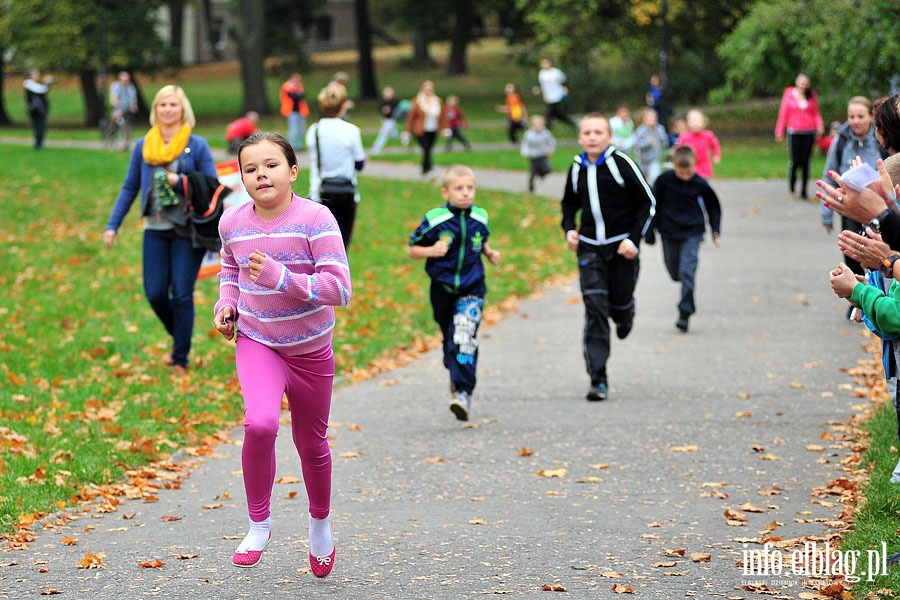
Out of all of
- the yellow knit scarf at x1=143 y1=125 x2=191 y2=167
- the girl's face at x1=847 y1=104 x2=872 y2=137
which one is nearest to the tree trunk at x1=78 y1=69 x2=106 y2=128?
the yellow knit scarf at x1=143 y1=125 x2=191 y2=167

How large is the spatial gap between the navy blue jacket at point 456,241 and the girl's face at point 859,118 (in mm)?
3639

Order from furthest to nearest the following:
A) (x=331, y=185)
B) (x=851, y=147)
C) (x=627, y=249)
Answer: (x=331, y=185)
(x=851, y=147)
(x=627, y=249)

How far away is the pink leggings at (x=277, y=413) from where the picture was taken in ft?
16.5

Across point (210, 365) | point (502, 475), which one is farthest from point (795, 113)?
point (502, 475)

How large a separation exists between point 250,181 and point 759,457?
145 inches

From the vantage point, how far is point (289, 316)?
515 centimetres

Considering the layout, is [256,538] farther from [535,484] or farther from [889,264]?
[889,264]

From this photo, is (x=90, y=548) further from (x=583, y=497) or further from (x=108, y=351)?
(x=108, y=351)

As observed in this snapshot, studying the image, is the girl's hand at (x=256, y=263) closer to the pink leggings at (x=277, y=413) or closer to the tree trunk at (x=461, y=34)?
the pink leggings at (x=277, y=413)

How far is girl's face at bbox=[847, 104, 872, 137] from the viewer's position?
10102 millimetres

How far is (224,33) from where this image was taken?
3167 inches

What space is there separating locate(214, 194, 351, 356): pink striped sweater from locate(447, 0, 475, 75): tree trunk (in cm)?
4810

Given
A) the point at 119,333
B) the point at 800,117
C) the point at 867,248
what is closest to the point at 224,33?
the point at 800,117

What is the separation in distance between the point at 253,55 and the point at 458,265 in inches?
1515
